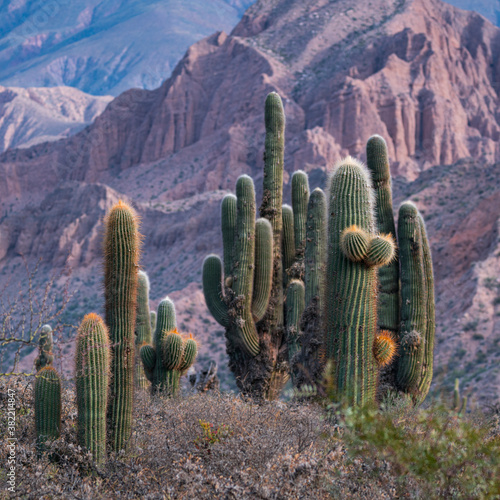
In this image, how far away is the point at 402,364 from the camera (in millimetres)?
8328

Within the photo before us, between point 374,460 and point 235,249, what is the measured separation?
5973 millimetres

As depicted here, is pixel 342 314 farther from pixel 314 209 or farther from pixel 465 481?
pixel 314 209

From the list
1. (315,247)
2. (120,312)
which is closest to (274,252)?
(315,247)

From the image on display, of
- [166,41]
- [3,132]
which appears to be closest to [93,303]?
[3,132]

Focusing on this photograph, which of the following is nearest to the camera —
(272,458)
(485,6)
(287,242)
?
(272,458)

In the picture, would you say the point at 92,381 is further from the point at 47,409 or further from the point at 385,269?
the point at 385,269

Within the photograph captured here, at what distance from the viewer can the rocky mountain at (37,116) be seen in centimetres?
10900

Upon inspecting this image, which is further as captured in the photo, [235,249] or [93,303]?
[93,303]

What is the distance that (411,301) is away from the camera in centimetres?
847

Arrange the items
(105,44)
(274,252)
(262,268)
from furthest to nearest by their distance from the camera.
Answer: (105,44), (274,252), (262,268)

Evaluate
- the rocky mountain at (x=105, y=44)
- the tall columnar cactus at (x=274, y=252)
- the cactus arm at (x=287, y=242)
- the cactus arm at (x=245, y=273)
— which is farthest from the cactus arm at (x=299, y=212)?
the rocky mountain at (x=105, y=44)

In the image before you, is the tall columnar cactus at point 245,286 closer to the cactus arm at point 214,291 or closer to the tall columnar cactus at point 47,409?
the cactus arm at point 214,291

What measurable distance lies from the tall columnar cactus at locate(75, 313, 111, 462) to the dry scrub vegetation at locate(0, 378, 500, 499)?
0.56 ft

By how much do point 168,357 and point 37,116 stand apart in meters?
115
